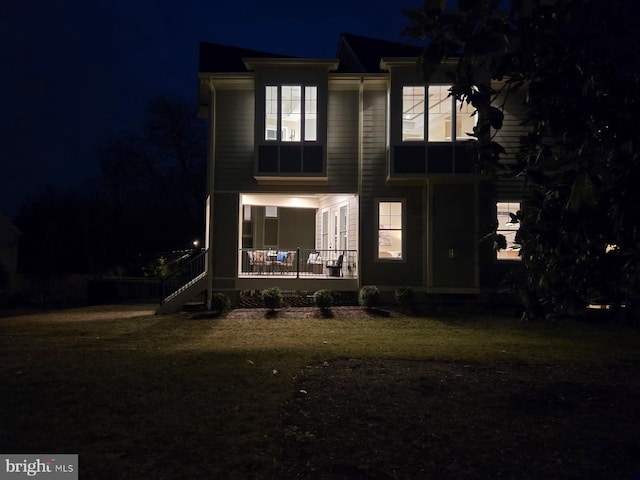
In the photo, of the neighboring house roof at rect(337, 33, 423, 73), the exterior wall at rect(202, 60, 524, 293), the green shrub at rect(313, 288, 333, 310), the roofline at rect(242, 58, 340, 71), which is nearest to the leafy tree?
the green shrub at rect(313, 288, 333, 310)

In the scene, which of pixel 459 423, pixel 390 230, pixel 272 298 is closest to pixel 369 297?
pixel 390 230

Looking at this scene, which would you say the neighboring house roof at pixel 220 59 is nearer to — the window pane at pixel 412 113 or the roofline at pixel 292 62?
the roofline at pixel 292 62

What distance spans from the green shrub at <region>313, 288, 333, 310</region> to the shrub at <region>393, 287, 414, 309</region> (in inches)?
74.4

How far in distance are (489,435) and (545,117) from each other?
2.95 metres

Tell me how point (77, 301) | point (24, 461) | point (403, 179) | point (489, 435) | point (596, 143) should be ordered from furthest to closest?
point (77, 301) → point (403, 179) → point (489, 435) → point (24, 461) → point (596, 143)

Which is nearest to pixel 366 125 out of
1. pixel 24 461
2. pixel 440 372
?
pixel 440 372

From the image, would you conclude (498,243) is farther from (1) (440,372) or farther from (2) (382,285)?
(2) (382,285)

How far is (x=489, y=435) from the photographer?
505 cm

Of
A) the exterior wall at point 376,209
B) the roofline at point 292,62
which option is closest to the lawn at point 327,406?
the exterior wall at point 376,209

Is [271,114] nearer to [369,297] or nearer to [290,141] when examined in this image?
[290,141]

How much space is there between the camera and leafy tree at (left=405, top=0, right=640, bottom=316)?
373 cm

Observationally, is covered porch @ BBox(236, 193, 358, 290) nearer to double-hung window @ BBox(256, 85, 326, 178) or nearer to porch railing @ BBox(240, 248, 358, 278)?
porch railing @ BBox(240, 248, 358, 278)

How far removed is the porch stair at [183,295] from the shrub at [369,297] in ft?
15.8

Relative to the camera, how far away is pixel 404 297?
15.0 meters
